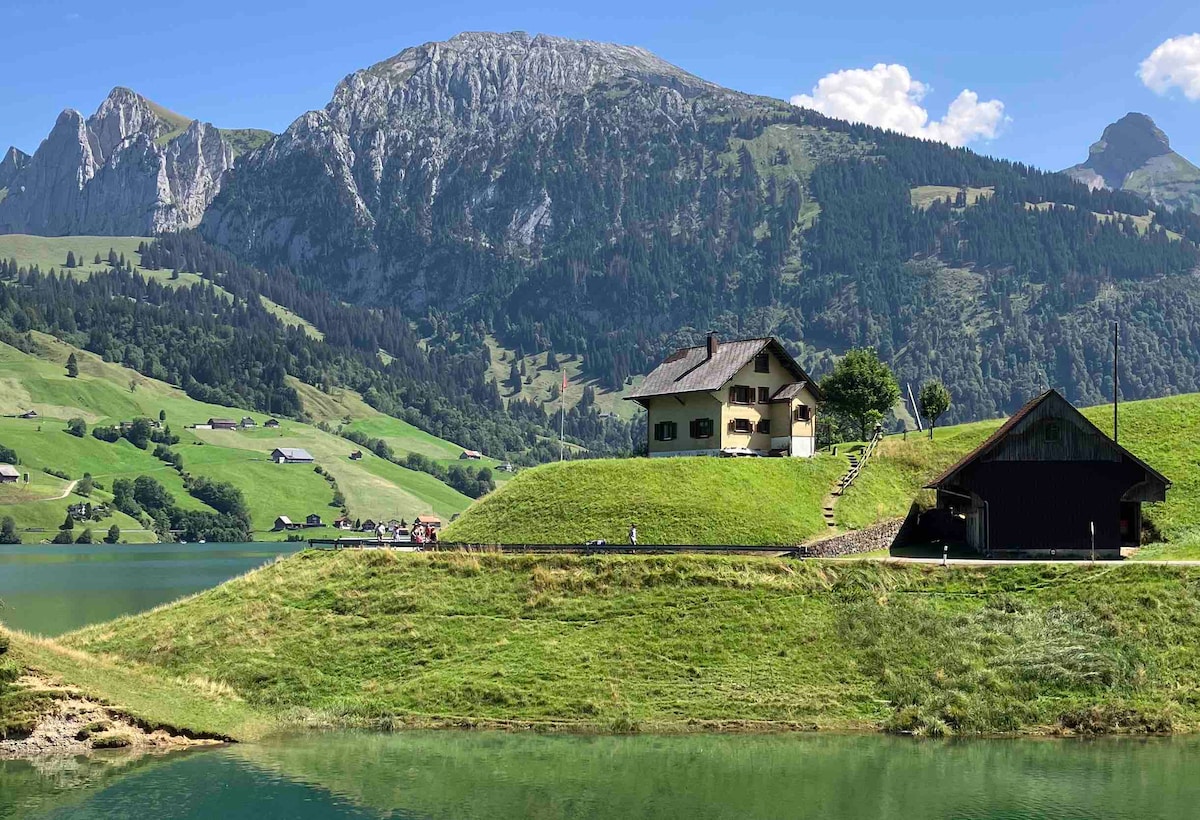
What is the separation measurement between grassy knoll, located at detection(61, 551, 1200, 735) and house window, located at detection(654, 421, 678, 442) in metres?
33.0

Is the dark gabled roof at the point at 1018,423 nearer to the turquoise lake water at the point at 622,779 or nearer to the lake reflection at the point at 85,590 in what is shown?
the turquoise lake water at the point at 622,779

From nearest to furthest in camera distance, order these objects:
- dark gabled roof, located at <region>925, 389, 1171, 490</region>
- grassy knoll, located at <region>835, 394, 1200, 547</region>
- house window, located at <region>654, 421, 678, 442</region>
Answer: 1. dark gabled roof, located at <region>925, 389, 1171, 490</region>
2. grassy knoll, located at <region>835, 394, 1200, 547</region>
3. house window, located at <region>654, 421, 678, 442</region>

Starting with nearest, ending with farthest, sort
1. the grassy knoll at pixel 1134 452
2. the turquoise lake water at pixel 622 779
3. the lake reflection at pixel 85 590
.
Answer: the turquoise lake water at pixel 622 779
the grassy knoll at pixel 1134 452
the lake reflection at pixel 85 590

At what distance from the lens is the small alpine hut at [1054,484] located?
76125 millimetres

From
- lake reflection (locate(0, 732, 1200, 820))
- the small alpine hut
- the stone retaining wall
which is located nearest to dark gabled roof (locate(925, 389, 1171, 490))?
the small alpine hut

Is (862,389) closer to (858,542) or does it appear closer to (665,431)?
(665,431)

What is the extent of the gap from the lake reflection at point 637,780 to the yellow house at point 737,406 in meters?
47.4

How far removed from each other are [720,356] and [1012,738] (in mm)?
54463

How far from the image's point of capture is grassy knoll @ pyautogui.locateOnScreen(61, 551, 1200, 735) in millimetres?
56938

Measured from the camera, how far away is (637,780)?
158ft

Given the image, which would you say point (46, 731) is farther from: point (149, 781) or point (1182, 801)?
point (1182, 801)

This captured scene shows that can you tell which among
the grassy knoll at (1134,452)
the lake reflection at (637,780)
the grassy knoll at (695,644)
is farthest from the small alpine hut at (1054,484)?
the lake reflection at (637,780)

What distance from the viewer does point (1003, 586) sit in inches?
2645

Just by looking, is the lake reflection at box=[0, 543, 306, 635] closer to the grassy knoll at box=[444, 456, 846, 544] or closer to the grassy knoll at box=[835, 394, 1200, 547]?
the grassy knoll at box=[444, 456, 846, 544]
